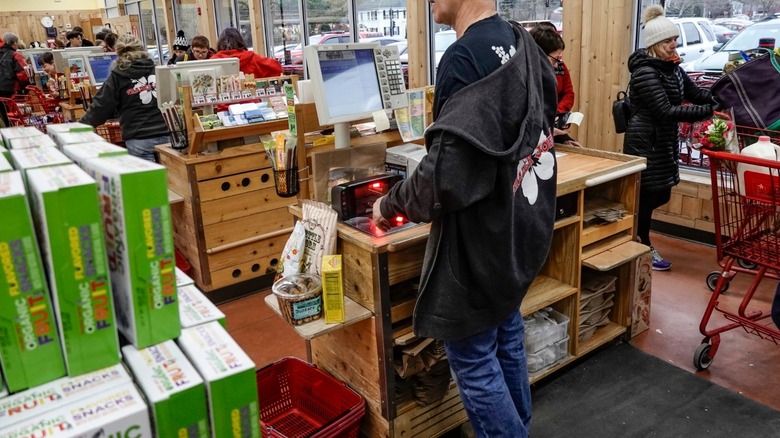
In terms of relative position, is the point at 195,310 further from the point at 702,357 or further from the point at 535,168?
the point at 702,357

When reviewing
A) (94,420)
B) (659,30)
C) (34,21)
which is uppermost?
(34,21)

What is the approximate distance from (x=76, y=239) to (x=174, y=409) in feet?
1.01

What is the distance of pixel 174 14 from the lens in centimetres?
1287

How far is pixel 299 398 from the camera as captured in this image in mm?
2627

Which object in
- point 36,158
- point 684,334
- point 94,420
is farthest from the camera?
point 684,334

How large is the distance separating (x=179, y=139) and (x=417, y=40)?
11.4 feet

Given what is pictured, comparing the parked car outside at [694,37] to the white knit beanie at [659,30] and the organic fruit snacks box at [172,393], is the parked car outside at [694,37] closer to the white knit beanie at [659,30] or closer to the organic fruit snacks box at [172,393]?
the white knit beanie at [659,30]

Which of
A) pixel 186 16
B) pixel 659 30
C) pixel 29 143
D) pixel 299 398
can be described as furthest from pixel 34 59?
pixel 29 143

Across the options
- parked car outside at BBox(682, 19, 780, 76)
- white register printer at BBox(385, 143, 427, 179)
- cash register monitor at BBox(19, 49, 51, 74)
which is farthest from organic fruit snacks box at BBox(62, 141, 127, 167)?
cash register monitor at BBox(19, 49, 51, 74)

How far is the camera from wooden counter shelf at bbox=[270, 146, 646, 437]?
222 cm

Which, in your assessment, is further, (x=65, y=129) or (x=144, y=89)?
(x=144, y=89)

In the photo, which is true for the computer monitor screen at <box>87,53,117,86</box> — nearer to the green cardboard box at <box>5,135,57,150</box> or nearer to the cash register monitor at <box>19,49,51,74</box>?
the cash register monitor at <box>19,49,51,74</box>

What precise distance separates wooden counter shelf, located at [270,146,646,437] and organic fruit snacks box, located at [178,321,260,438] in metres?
1.06

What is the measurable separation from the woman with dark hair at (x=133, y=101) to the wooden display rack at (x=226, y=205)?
521 millimetres
